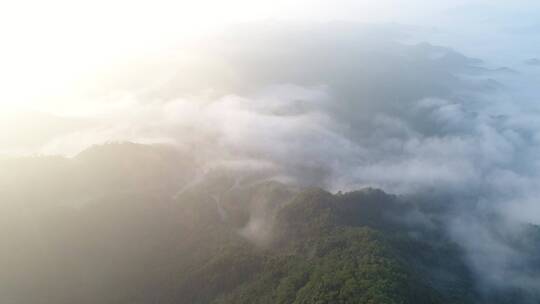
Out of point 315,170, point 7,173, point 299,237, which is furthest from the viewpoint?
point 315,170

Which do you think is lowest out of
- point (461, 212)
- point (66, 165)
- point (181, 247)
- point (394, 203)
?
point (461, 212)

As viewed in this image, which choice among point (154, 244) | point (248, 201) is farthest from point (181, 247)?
point (248, 201)

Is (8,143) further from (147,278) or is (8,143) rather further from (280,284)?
(280,284)

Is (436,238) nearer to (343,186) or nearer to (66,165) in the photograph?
(343,186)

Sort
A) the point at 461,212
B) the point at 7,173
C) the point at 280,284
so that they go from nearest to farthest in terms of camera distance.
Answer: the point at 280,284
the point at 7,173
the point at 461,212

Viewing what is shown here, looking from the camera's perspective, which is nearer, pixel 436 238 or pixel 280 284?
pixel 280 284

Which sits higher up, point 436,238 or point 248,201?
point 248,201
